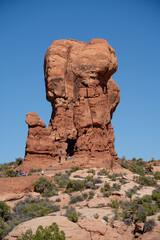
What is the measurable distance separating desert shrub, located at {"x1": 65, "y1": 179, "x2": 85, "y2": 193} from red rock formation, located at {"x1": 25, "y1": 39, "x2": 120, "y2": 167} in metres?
6.46

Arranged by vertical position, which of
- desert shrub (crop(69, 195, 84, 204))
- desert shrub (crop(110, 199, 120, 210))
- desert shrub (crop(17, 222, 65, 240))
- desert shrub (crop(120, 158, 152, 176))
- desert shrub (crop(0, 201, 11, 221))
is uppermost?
desert shrub (crop(120, 158, 152, 176))

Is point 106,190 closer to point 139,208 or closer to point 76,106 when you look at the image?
point 139,208

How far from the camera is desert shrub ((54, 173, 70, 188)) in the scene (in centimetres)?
2855

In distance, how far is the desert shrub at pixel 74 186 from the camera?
27.2m

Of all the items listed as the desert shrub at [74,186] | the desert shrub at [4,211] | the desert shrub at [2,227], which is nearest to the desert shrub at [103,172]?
the desert shrub at [74,186]

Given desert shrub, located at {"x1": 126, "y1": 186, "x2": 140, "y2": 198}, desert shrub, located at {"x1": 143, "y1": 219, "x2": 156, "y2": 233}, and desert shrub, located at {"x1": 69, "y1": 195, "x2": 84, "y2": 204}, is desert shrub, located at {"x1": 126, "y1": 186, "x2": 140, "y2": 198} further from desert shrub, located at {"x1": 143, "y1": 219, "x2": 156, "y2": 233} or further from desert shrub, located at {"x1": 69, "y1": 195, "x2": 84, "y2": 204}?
desert shrub, located at {"x1": 143, "y1": 219, "x2": 156, "y2": 233}

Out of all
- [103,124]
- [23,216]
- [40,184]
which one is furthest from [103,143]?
[23,216]

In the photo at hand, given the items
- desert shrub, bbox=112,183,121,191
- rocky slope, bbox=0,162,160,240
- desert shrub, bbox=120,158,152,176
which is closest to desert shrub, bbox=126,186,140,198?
rocky slope, bbox=0,162,160,240

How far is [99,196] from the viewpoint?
25.3 meters

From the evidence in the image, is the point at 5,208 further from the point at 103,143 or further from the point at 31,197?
the point at 103,143

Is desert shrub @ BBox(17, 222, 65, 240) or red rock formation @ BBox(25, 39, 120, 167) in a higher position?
red rock formation @ BBox(25, 39, 120, 167)

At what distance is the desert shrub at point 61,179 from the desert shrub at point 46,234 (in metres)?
10.1

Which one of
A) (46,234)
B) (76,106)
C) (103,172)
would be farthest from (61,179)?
(46,234)

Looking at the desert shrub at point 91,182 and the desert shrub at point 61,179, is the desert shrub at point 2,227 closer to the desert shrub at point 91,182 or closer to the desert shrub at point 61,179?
the desert shrub at point 61,179
